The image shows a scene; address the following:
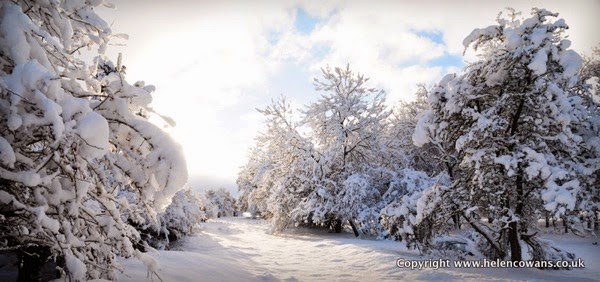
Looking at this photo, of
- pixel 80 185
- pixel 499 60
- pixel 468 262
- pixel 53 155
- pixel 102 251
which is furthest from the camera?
pixel 468 262

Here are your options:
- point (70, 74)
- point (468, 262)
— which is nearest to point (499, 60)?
point (468, 262)

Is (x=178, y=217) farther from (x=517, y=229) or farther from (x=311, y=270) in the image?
(x=517, y=229)

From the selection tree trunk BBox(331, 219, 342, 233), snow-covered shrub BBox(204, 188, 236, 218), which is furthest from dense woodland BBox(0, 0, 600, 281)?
snow-covered shrub BBox(204, 188, 236, 218)

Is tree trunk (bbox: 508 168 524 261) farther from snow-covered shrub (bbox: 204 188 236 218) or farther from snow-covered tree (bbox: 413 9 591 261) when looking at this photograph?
snow-covered shrub (bbox: 204 188 236 218)

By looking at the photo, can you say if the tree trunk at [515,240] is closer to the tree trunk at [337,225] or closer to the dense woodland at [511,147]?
the dense woodland at [511,147]

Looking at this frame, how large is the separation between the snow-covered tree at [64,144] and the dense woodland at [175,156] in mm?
10

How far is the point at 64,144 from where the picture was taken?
7.04 ft

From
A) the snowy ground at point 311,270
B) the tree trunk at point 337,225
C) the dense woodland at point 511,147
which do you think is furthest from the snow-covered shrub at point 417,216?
the tree trunk at point 337,225

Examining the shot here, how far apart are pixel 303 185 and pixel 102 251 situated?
41.5ft

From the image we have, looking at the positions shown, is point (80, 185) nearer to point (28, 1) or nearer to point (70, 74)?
point (70, 74)

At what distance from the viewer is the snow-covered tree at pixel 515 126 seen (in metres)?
5.15

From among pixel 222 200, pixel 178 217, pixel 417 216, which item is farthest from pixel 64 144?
pixel 222 200

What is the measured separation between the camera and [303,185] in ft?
50.7

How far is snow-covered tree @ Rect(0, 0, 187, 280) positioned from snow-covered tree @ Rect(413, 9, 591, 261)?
5.48m
